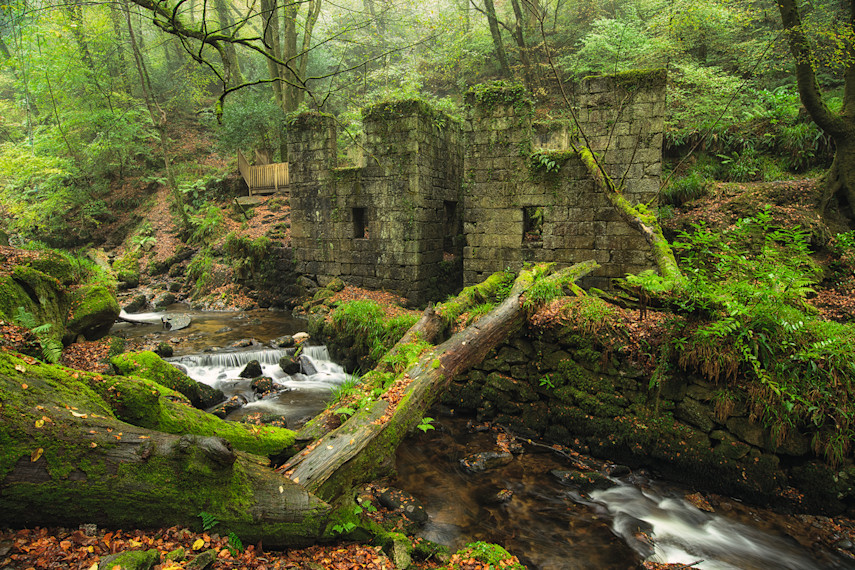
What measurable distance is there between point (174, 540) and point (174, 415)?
3.86 feet

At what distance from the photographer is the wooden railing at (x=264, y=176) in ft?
54.6

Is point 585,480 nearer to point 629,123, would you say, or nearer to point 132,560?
point 132,560

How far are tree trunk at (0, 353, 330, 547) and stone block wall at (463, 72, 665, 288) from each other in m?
7.68

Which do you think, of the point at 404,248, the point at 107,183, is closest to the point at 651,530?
the point at 404,248

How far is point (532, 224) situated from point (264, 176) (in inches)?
454

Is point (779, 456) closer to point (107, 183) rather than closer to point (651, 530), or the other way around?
point (651, 530)

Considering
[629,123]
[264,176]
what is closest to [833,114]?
[629,123]

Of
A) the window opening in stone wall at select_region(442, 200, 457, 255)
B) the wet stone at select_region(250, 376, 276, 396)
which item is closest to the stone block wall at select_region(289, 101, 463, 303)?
the window opening in stone wall at select_region(442, 200, 457, 255)

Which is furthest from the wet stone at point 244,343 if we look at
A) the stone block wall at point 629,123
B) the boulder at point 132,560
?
the stone block wall at point 629,123

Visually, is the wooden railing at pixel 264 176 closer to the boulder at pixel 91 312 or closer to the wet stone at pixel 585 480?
the boulder at pixel 91 312

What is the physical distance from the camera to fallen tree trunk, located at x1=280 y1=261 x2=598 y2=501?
3217 millimetres

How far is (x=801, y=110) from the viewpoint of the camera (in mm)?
10625

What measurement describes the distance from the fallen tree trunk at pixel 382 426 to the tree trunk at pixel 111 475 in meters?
0.19

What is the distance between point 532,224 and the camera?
11.4 m
